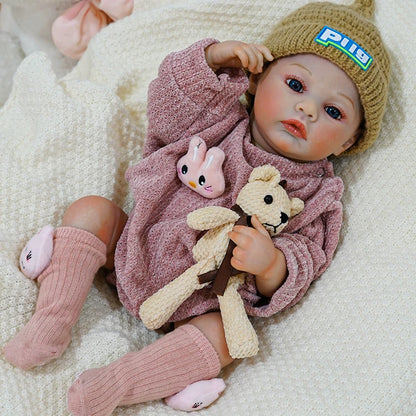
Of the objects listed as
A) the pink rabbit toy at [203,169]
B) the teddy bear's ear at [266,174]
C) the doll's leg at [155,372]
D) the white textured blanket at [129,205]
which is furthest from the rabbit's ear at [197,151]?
the doll's leg at [155,372]

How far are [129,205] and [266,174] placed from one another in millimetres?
398

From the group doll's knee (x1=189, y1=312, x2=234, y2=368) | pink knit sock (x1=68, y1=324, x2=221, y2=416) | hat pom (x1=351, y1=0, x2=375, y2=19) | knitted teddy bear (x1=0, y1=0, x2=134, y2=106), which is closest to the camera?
pink knit sock (x1=68, y1=324, x2=221, y2=416)

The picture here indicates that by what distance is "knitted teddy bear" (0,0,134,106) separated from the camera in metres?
1.54

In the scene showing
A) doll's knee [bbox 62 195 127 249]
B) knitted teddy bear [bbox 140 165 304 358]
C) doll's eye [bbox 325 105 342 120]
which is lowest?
doll's knee [bbox 62 195 127 249]

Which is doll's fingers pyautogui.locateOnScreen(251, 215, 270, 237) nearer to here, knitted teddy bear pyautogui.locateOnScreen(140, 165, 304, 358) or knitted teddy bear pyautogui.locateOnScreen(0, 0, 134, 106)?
knitted teddy bear pyautogui.locateOnScreen(140, 165, 304, 358)

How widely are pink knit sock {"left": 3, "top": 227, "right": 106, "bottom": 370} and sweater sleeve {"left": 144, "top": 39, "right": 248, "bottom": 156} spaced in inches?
11.7

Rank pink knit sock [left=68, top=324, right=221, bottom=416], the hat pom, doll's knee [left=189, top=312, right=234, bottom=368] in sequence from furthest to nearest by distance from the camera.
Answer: the hat pom
doll's knee [left=189, top=312, right=234, bottom=368]
pink knit sock [left=68, top=324, right=221, bottom=416]

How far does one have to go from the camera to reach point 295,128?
1138 mm

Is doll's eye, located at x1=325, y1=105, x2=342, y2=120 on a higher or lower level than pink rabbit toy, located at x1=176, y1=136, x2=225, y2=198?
higher

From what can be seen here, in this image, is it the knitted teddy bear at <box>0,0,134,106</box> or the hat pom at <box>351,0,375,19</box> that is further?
the knitted teddy bear at <box>0,0,134,106</box>

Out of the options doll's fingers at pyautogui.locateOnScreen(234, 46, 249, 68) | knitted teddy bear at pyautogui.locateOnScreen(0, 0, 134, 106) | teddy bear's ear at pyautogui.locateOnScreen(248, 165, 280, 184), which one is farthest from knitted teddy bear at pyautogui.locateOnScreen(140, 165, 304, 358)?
knitted teddy bear at pyautogui.locateOnScreen(0, 0, 134, 106)

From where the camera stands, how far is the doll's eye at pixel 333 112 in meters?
1.15

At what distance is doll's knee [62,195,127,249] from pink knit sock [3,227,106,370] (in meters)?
0.03

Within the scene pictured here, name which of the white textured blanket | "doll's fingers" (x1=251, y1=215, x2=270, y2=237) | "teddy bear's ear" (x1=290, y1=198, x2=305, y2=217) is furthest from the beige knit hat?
"doll's fingers" (x1=251, y1=215, x2=270, y2=237)
